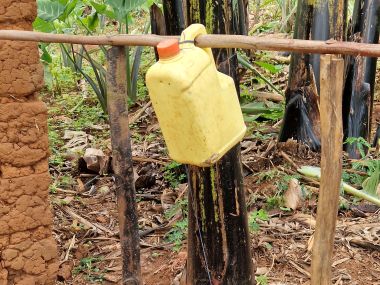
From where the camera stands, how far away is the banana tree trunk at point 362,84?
457 centimetres

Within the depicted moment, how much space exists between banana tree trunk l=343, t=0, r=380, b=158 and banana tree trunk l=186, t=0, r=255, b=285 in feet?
7.06

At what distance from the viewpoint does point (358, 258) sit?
3.24 metres

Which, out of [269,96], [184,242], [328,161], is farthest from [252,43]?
[269,96]

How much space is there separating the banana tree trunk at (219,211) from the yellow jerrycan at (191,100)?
0.78 m

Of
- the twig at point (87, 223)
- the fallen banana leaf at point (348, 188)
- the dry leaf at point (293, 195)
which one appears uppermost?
the fallen banana leaf at point (348, 188)

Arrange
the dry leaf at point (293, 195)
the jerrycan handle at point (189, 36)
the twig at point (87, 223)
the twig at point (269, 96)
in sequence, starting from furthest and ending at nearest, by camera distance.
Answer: the twig at point (269, 96) < the twig at point (87, 223) < the dry leaf at point (293, 195) < the jerrycan handle at point (189, 36)

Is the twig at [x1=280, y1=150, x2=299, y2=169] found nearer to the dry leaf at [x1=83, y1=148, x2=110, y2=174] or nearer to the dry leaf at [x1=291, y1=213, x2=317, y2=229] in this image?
the dry leaf at [x1=291, y1=213, x2=317, y2=229]

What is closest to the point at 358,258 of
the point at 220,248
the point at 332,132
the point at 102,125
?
the point at 220,248

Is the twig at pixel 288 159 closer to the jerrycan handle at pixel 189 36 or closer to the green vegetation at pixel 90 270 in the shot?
the green vegetation at pixel 90 270

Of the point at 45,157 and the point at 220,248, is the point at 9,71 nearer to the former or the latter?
the point at 45,157

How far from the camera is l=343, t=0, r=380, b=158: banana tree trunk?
4570 millimetres

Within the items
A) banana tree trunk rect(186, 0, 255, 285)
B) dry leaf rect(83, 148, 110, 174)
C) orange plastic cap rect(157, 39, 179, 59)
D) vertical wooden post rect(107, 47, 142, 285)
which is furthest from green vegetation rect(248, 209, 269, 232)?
orange plastic cap rect(157, 39, 179, 59)

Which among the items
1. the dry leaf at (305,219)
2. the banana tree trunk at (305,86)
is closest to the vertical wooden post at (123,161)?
the dry leaf at (305,219)

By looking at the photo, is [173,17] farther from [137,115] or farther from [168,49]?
[168,49]
